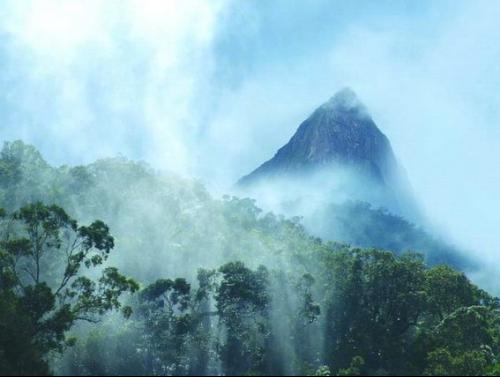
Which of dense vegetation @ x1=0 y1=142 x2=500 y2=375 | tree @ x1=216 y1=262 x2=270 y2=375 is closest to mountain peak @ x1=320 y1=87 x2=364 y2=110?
dense vegetation @ x1=0 y1=142 x2=500 y2=375

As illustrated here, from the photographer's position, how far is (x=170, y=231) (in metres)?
65.6

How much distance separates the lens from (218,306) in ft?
137

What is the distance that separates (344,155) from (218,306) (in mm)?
134384

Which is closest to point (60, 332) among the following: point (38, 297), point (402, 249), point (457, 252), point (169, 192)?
point (38, 297)

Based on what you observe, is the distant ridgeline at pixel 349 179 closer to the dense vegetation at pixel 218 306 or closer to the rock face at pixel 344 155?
the rock face at pixel 344 155

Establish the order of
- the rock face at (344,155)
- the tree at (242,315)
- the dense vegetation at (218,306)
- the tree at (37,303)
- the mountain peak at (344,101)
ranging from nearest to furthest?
the tree at (37,303) → the dense vegetation at (218,306) → the tree at (242,315) → the rock face at (344,155) → the mountain peak at (344,101)

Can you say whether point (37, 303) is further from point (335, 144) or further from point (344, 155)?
point (344, 155)

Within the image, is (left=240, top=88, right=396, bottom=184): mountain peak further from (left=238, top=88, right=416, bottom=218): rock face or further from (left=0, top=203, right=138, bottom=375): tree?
(left=0, top=203, right=138, bottom=375): tree

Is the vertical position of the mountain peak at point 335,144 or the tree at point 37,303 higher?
the mountain peak at point 335,144

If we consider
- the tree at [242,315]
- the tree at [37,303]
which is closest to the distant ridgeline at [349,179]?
the tree at [242,315]

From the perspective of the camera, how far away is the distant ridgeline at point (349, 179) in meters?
137

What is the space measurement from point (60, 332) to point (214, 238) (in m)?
31.6

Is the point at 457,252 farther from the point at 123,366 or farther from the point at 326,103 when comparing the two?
the point at 123,366

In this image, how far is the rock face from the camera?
170 metres
